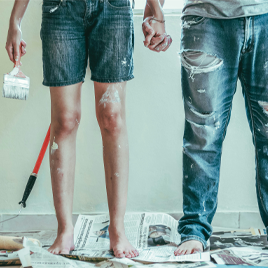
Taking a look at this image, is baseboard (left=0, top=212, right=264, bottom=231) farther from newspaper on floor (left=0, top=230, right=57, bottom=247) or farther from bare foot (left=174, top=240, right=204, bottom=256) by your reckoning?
bare foot (left=174, top=240, right=204, bottom=256)

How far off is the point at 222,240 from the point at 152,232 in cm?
24

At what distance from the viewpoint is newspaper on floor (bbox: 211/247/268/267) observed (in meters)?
0.82

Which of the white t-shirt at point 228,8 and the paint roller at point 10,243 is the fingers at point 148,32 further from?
the paint roller at point 10,243

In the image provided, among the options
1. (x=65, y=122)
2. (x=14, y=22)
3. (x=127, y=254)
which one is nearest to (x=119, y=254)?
(x=127, y=254)

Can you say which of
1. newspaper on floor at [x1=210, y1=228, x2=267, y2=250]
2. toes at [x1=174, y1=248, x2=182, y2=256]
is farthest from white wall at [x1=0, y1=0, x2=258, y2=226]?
toes at [x1=174, y1=248, x2=182, y2=256]

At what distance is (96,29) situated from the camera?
0.87 meters

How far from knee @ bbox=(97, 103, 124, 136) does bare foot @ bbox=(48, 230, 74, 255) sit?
1.09 feet

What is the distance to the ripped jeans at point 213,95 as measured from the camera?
86 cm

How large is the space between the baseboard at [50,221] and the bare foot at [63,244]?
358 mm

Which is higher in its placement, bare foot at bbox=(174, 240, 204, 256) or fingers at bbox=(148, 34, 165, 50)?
fingers at bbox=(148, 34, 165, 50)

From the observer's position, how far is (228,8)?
846 millimetres

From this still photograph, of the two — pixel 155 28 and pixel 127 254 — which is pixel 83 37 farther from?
pixel 127 254

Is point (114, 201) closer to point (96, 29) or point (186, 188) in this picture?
point (186, 188)

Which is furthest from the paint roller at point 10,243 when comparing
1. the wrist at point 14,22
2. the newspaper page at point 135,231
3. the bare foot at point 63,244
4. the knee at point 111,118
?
the wrist at point 14,22
